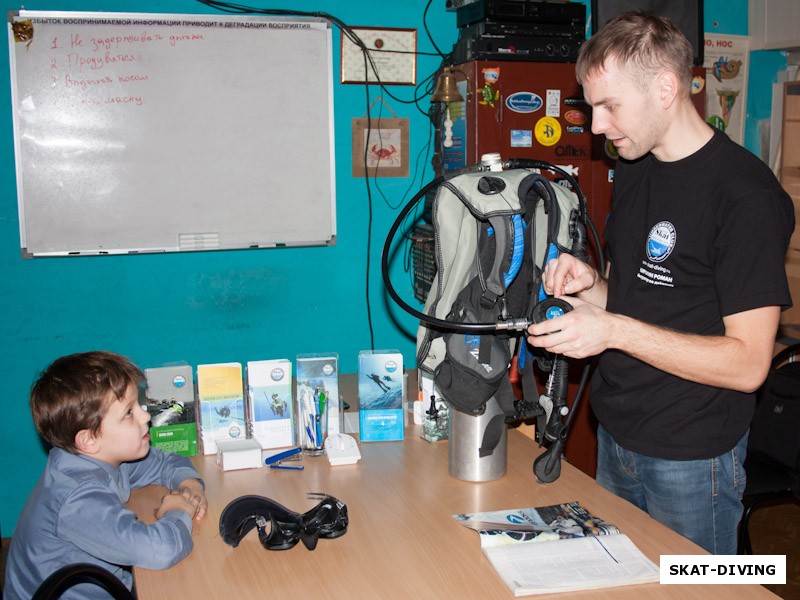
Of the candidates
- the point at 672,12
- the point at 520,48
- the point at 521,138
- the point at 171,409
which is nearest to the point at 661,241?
the point at 171,409

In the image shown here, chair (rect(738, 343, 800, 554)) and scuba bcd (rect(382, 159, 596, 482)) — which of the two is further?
chair (rect(738, 343, 800, 554))

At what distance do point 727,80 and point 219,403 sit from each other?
3.34m

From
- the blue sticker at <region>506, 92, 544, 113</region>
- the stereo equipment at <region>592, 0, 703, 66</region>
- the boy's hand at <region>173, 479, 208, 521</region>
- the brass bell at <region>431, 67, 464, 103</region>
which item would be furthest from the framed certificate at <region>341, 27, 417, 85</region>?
the boy's hand at <region>173, 479, 208, 521</region>

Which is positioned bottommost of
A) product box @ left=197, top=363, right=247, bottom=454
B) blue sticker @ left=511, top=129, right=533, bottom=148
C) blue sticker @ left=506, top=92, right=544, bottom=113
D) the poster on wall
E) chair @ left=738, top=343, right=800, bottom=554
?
chair @ left=738, top=343, right=800, bottom=554

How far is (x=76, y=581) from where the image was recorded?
1393 mm

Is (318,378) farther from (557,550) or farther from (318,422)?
(557,550)

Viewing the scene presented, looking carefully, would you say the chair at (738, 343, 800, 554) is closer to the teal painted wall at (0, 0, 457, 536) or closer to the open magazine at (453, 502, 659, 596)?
the open magazine at (453, 502, 659, 596)

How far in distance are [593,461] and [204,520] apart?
7.69 feet

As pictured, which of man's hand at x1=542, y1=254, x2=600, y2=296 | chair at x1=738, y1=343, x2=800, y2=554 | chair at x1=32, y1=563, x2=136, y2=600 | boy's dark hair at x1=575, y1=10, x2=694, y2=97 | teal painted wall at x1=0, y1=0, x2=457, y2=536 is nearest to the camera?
chair at x1=32, y1=563, x2=136, y2=600

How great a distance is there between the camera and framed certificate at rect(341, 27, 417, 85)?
351cm

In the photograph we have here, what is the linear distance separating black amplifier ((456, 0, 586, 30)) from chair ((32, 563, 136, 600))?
2.68 meters

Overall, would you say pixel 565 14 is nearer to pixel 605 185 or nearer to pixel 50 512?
pixel 605 185

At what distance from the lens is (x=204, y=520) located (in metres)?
1.66

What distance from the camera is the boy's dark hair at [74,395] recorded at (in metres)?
1.64
